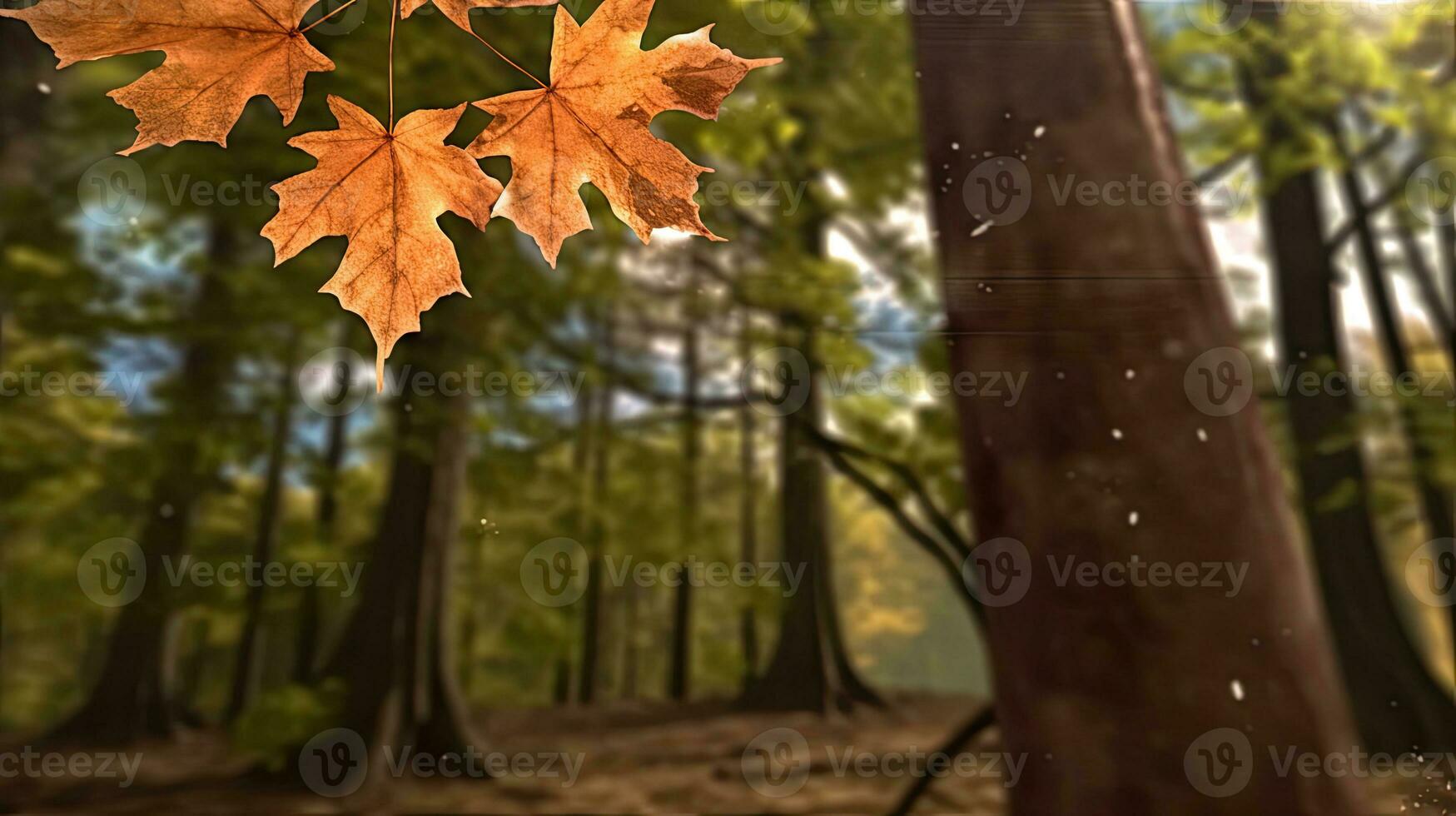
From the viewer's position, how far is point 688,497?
22.9 ft

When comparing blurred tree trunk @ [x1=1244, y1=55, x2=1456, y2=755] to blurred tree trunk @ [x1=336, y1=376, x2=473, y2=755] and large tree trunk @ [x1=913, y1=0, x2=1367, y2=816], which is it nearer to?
large tree trunk @ [x1=913, y1=0, x2=1367, y2=816]

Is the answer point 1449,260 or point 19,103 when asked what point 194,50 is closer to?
point 19,103

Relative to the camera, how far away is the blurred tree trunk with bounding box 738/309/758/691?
706cm

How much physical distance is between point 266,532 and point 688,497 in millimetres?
3417

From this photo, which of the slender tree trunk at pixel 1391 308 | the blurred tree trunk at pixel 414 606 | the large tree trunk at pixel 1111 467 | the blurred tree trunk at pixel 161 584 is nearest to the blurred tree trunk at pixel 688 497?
the blurred tree trunk at pixel 414 606

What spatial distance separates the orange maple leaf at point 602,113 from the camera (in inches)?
20.0

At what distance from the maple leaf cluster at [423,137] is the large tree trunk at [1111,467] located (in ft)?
2.79

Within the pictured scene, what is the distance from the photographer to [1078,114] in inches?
50.0

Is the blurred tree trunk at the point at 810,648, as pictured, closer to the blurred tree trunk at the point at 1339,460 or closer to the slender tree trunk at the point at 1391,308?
the blurred tree trunk at the point at 1339,460

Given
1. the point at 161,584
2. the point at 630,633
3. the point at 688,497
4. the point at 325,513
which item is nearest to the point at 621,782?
the point at 688,497

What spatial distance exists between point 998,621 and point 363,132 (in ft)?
3.67

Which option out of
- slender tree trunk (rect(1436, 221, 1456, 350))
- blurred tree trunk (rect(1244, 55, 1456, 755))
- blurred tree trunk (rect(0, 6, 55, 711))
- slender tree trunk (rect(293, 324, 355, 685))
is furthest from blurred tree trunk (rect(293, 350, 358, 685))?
slender tree trunk (rect(1436, 221, 1456, 350))

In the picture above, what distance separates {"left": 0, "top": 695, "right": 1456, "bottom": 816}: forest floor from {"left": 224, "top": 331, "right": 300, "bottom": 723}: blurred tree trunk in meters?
0.38

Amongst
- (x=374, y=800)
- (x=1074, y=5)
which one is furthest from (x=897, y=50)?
(x=374, y=800)
